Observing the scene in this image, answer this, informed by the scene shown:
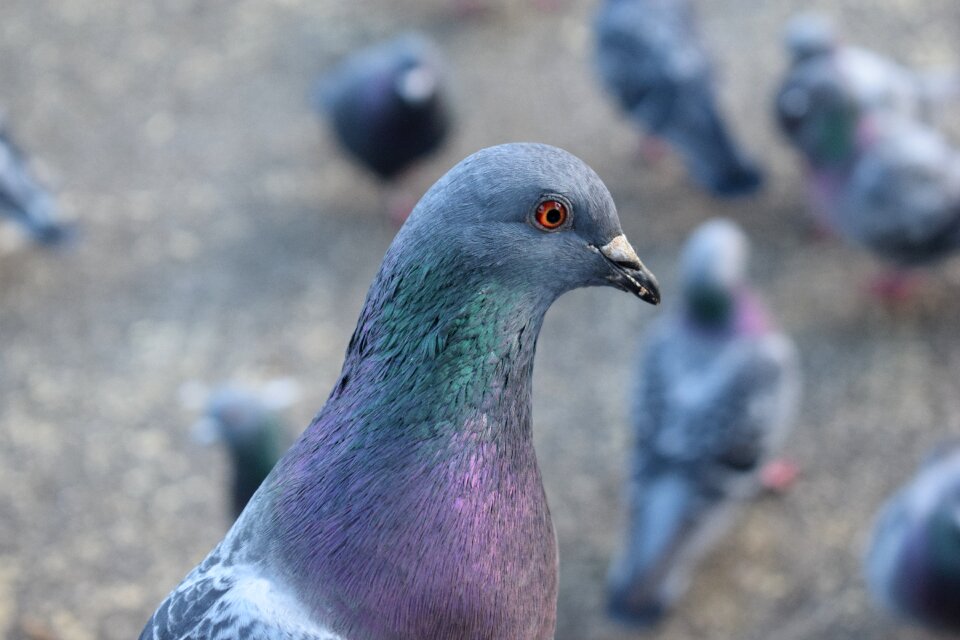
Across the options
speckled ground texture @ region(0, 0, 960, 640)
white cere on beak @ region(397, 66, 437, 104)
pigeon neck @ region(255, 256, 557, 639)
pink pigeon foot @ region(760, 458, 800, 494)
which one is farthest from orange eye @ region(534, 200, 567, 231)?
white cere on beak @ region(397, 66, 437, 104)

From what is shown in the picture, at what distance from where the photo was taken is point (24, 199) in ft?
17.0

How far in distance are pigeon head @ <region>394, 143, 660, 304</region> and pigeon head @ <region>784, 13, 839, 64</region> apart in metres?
3.72

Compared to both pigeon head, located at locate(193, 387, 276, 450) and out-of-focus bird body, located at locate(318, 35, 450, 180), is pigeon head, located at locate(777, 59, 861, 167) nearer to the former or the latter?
out-of-focus bird body, located at locate(318, 35, 450, 180)

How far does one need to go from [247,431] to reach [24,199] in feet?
7.61

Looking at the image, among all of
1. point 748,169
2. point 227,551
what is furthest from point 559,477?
point 227,551

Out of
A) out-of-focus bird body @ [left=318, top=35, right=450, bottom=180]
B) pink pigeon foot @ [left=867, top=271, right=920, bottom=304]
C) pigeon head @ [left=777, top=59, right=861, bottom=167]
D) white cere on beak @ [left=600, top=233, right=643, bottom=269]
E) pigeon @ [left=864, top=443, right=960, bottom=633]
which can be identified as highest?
pigeon head @ [left=777, top=59, right=861, bottom=167]

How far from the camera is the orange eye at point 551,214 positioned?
1871 millimetres

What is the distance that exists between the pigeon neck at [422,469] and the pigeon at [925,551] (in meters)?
2.03

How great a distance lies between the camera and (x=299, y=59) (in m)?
6.44

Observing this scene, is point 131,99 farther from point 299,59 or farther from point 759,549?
point 759,549

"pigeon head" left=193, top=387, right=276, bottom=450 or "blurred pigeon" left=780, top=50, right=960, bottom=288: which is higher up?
"blurred pigeon" left=780, top=50, right=960, bottom=288

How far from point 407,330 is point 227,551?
0.62 meters

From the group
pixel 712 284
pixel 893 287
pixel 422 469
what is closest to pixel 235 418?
pixel 712 284

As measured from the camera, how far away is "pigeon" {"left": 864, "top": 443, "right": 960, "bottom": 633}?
11.4ft
